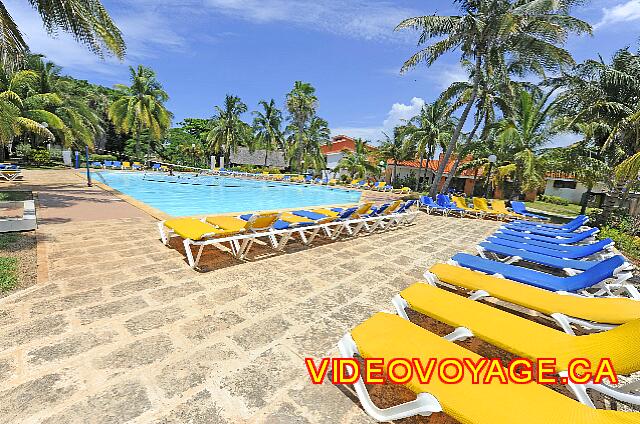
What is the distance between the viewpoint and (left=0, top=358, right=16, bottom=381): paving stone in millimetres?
2230

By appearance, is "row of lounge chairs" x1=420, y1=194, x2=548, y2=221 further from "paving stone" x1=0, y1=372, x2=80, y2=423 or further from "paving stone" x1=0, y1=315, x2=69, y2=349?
"paving stone" x1=0, y1=372, x2=80, y2=423

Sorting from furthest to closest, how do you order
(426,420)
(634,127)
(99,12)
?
(99,12)
(634,127)
(426,420)

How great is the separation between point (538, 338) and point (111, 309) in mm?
4116

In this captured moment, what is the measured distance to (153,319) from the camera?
3.11 metres

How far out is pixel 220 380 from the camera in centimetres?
234

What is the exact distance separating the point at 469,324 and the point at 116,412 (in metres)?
2.74

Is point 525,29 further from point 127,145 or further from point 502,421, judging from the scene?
point 127,145

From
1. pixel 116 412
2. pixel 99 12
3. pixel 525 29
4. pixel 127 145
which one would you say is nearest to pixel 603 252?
pixel 116 412

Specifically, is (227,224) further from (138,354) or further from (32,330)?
(138,354)

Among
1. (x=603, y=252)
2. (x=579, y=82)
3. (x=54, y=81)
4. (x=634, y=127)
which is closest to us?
(x=603, y=252)

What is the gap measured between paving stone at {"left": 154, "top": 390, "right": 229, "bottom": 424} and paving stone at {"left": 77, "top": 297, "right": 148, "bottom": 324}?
163cm

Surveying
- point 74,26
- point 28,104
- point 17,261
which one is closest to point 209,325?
point 17,261

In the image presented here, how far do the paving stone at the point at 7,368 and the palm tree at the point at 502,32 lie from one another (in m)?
16.1

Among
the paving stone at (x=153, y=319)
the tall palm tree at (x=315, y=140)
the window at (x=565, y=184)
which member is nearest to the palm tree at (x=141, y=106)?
the tall palm tree at (x=315, y=140)
